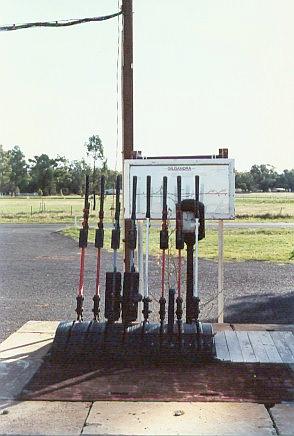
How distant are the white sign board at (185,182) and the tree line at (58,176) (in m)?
18.6

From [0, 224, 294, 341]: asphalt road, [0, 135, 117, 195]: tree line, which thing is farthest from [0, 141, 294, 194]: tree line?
[0, 224, 294, 341]: asphalt road

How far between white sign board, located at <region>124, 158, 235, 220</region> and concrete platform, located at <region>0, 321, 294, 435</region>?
79.5 inches

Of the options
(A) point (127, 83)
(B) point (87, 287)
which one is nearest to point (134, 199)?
(A) point (127, 83)

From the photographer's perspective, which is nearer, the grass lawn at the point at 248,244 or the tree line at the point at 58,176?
the grass lawn at the point at 248,244

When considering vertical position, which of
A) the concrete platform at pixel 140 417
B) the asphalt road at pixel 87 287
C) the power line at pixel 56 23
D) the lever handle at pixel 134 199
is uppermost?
the power line at pixel 56 23

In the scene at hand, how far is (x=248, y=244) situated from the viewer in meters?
15.0

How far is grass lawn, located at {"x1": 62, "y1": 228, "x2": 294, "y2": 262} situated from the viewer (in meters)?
12.6

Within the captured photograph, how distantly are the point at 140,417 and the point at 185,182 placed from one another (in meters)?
2.40

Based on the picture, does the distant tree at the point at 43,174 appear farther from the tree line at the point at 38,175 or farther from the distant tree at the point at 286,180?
the distant tree at the point at 286,180

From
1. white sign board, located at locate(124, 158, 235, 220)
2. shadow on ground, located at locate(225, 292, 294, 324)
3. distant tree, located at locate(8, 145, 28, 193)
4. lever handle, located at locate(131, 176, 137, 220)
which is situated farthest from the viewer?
distant tree, located at locate(8, 145, 28, 193)

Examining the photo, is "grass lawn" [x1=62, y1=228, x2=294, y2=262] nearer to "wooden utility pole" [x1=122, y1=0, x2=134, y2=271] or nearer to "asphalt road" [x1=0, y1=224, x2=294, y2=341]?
"asphalt road" [x1=0, y1=224, x2=294, y2=341]

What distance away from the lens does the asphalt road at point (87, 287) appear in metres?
6.56

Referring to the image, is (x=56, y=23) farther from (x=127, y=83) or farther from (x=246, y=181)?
(x=246, y=181)

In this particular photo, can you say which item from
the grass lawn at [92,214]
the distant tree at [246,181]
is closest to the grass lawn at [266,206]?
the grass lawn at [92,214]
